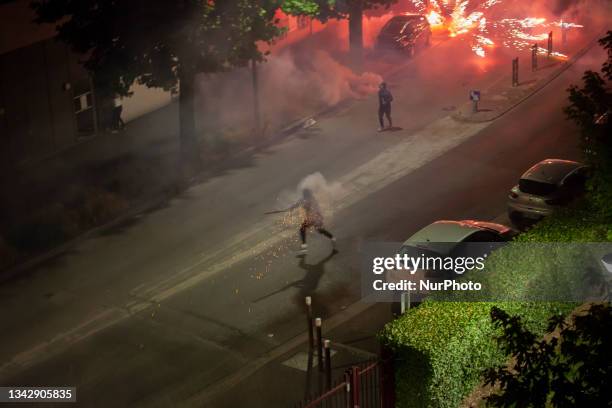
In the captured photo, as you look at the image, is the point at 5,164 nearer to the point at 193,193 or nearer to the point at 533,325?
the point at 193,193

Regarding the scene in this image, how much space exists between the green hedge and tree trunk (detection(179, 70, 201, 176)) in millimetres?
A: 14353

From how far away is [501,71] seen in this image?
3853 centimetres

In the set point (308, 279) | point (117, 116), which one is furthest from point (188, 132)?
point (308, 279)

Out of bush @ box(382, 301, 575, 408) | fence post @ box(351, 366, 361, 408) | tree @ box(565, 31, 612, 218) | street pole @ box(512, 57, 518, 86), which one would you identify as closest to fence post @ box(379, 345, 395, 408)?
bush @ box(382, 301, 575, 408)

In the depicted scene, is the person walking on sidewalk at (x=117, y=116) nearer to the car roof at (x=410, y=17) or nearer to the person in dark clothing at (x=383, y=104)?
the person in dark clothing at (x=383, y=104)

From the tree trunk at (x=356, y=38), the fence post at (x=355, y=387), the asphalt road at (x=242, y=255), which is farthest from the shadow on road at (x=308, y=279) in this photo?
the tree trunk at (x=356, y=38)

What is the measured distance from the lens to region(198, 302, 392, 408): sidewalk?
19266 millimetres

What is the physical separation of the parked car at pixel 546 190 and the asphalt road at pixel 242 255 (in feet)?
4.90

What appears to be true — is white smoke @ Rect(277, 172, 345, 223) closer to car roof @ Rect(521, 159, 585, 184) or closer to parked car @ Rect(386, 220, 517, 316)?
car roof @ Rect(521, 159, 585, 184)

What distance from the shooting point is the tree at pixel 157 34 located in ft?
93.0

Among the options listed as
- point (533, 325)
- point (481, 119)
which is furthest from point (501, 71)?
point (533, 325)

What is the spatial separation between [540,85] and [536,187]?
1239cm

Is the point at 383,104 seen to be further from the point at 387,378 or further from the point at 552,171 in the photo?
the point at 387,378

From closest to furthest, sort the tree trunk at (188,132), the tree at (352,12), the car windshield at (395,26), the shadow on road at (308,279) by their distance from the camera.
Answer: the shadow on road at (308,279), the tree trunk at (188,132), the tree at (352,12), the car windshield at (395,26)
